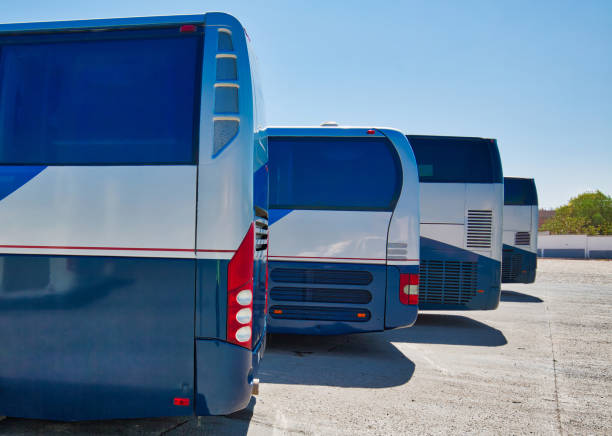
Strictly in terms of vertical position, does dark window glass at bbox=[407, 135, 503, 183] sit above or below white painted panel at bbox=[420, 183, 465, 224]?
above

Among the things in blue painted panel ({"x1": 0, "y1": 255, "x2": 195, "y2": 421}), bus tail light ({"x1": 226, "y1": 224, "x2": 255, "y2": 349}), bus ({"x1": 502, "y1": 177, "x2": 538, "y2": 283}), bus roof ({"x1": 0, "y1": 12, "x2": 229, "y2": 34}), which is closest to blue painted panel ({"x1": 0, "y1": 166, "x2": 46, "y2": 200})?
blue painted panel ({"x1": 0, "y1": 255, "x2": 195, "y2": 421})

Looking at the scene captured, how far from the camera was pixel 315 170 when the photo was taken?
607 centimetres

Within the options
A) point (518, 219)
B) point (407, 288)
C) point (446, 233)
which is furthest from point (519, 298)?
point (407, 288)

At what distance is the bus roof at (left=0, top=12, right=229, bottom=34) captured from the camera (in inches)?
122

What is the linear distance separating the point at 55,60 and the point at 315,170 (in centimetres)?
352

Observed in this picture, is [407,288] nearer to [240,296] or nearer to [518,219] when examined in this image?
[240,296]

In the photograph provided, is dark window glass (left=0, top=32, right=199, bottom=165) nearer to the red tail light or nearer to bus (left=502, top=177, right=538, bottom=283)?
the red tail light

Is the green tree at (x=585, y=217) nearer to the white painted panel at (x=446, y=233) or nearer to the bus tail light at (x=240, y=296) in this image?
the white painted panel at (x=446, y=233)

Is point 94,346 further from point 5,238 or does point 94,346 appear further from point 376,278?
point 376,278

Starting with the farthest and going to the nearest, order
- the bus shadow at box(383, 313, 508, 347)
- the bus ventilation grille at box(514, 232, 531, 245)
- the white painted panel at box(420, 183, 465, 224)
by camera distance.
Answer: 1. the bus ventilation grille at box(514, 232, 531, 245)
2. the white painted panel at box(420, 183, 465, 224)
3. the bus shadow at box(383, 313, 508, 347)

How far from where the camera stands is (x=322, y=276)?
19.1 feet

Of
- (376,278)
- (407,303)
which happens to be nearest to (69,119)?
(376,278)

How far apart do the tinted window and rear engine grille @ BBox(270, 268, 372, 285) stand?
2.80 feet

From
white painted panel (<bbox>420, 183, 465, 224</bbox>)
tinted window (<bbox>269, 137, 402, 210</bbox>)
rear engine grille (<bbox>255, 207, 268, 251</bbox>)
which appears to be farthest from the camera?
white painted panel (<bbox>420, 183, 465, 224</bbox>)
